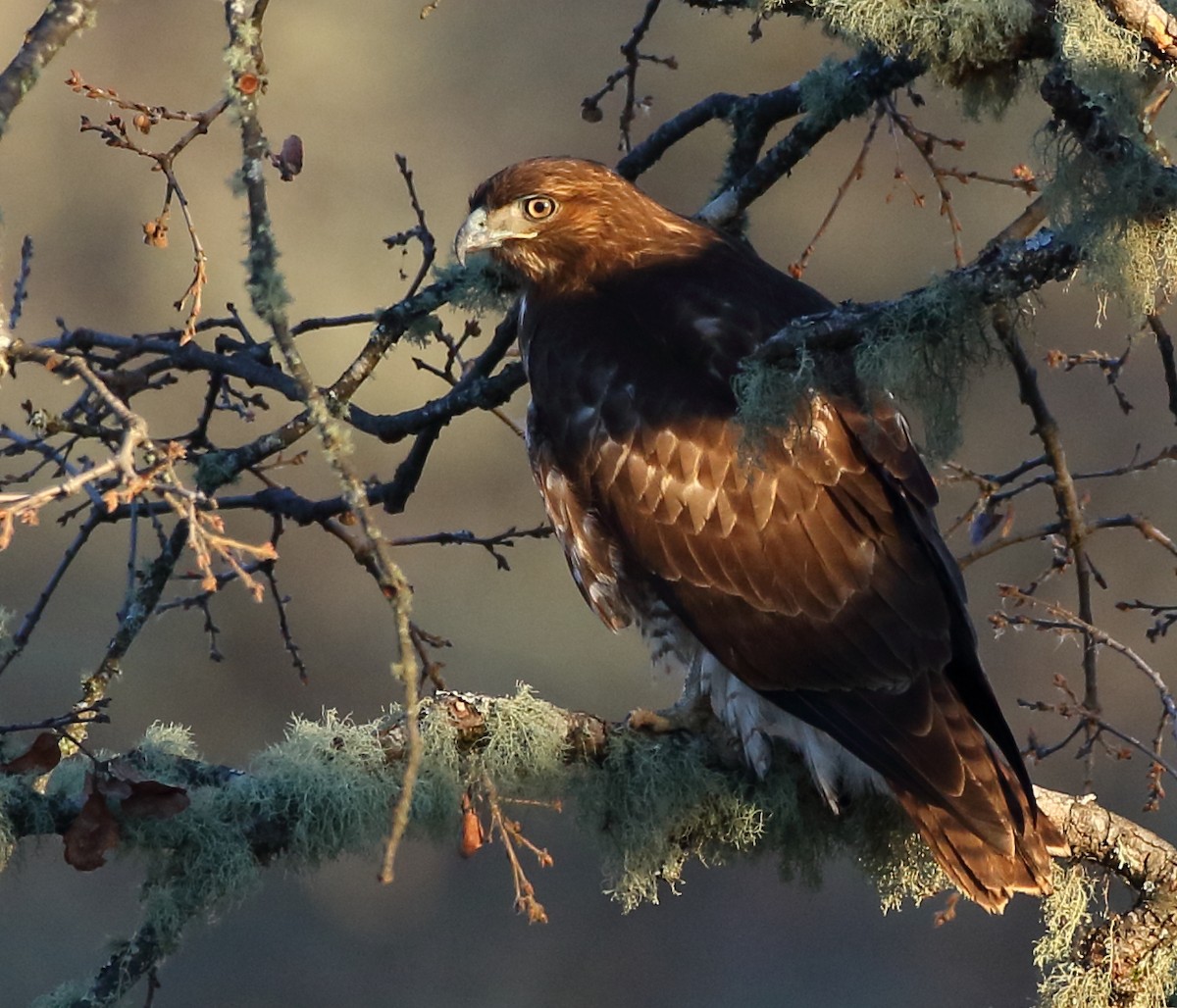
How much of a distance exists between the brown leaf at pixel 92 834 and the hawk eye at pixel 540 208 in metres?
1.94

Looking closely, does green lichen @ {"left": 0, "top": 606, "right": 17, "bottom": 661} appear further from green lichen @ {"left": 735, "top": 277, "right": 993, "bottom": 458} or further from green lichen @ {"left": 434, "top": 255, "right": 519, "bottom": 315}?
green lichen @ {"left": 434, "top": 255, "right": 519, "bottom": 315}

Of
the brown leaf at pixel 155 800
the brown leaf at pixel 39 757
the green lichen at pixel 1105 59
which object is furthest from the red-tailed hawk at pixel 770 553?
the brown leaf at pixel 39 757

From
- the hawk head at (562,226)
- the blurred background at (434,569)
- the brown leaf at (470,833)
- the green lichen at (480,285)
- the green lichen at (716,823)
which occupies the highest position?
the blurred background at (434,569)

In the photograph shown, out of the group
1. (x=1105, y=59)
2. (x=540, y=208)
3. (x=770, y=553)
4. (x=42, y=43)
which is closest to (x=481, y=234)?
(x=540, y=208)

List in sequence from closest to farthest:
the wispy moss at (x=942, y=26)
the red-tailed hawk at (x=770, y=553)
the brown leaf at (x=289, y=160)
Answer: the brown leaf at (x=289, y=160)
the wispy moss at (x=942, y=26)
the red-tailed hawk at (x=770, y=553)

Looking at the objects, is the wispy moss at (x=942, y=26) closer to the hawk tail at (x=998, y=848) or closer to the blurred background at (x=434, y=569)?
the hawk tail at (x=998, y=848)

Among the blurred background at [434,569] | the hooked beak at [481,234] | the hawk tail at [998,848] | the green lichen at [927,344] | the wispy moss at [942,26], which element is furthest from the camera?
the blurred background at [434,569]

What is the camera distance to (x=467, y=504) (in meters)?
12.6

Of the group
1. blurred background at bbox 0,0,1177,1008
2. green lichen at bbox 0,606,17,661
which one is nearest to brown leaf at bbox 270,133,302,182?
green lichen at bbox 0,606,17,661

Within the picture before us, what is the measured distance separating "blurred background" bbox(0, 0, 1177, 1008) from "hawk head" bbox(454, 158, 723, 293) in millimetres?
6782

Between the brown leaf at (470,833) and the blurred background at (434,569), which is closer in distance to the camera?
the brown leaf at (470,833)

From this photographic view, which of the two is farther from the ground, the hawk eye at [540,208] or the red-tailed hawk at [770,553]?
the hawk eye at [540,208]

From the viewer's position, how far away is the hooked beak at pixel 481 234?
4.09 m

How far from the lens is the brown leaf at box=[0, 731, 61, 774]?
2633 millimetres
